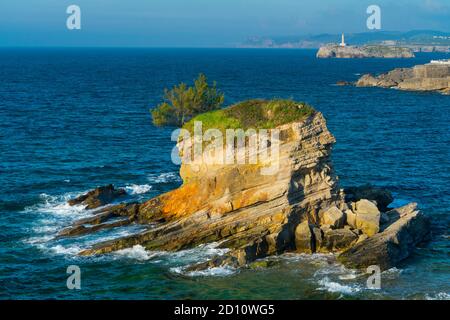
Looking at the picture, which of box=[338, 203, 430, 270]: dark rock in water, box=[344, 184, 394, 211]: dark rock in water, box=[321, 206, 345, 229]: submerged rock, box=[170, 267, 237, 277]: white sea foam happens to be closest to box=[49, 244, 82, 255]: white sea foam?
box=[170, 267, 237, 277]: white sea foam

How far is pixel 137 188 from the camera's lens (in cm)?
A: 6050

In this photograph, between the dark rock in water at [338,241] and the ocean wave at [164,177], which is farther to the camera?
the ocean wave at [164,177]

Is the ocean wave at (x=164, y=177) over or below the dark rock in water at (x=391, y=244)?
over

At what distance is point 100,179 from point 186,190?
658 inches

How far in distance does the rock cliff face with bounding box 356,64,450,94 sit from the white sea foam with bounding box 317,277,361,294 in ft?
409

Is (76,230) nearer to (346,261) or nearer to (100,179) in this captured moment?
(100,179)

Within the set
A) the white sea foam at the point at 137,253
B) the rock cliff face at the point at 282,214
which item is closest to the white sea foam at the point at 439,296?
the rock cliff face at the point at 282,214

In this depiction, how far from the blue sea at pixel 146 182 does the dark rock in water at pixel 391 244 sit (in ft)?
2.50

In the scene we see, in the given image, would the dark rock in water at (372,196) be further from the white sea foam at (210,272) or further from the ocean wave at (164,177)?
the ocean wave at (164,177)

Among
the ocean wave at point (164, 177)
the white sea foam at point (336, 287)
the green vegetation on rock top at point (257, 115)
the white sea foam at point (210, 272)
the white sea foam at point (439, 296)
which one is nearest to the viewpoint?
the white sea foam at point (439, 296)

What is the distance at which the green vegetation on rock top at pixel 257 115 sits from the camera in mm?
48225

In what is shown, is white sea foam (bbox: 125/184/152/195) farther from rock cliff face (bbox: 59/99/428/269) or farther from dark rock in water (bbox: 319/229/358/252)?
dark rock in water (bbox: 319/229/358/252)
